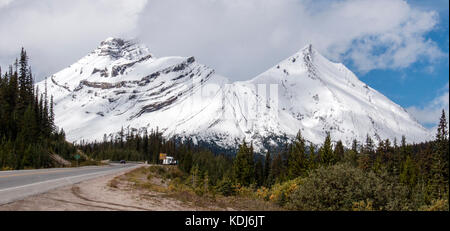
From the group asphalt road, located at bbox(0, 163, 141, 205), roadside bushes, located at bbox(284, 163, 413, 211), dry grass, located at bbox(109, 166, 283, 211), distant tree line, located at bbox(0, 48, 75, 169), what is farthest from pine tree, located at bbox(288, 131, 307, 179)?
asphalt road, located at bbox(0, 163, 141, 205)

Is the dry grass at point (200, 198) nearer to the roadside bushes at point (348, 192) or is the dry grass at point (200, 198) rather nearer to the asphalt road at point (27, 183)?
the roadside bushes at point (348, 192)

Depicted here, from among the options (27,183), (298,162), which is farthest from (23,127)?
(298,162)

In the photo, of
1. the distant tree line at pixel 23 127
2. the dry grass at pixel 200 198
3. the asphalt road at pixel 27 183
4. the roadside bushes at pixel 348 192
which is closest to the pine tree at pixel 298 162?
the distant tree line at pixel 23 127

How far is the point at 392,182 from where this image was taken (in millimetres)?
17797

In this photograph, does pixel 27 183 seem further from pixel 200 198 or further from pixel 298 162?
pixel 298 162

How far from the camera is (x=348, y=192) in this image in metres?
17.0

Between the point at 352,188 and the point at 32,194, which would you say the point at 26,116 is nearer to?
the point at 32,194

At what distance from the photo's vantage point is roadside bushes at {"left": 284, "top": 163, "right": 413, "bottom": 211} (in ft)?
53.9

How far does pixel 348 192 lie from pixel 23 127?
200ft

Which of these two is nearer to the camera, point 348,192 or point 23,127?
point 348,192

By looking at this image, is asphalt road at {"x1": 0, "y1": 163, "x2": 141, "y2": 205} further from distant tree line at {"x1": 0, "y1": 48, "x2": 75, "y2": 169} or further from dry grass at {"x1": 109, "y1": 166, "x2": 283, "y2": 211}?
distant tree line at {"x1": 0, "y1": 48, "x2": 75, "y2": 169}

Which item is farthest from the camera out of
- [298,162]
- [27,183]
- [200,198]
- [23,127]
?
[298,162]

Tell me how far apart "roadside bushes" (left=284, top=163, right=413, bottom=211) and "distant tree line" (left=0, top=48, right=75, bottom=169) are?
Result: 37.2 meters
